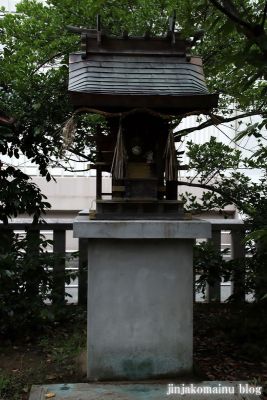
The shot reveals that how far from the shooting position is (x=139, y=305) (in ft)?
13.2

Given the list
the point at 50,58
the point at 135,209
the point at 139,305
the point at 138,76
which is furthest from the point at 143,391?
the point at 50,58

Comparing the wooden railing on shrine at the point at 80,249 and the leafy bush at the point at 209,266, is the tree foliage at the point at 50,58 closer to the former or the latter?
the wooden railing on shrine at the point at 80,249

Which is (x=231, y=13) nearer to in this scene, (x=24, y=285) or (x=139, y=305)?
(x=139, y=305)

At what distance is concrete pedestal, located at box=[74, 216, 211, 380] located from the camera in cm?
400

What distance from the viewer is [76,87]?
13.2 ft

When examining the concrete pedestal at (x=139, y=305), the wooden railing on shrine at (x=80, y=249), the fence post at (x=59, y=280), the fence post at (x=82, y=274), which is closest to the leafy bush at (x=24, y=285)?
the fence post at (x=59, y=280)

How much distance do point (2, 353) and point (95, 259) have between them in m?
1.67

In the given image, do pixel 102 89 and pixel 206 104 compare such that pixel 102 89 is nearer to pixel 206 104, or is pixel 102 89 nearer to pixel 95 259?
pixel 206 104

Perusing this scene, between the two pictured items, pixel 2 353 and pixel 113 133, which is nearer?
pixel 113 133

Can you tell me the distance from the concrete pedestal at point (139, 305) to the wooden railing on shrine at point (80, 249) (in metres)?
1.40

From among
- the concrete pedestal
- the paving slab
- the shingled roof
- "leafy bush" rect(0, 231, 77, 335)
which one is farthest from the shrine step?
the paving slab

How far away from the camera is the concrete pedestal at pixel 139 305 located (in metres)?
4.00

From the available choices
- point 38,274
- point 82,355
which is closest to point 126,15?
point 38,274

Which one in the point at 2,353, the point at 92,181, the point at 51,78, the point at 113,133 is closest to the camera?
the point at 113,133
